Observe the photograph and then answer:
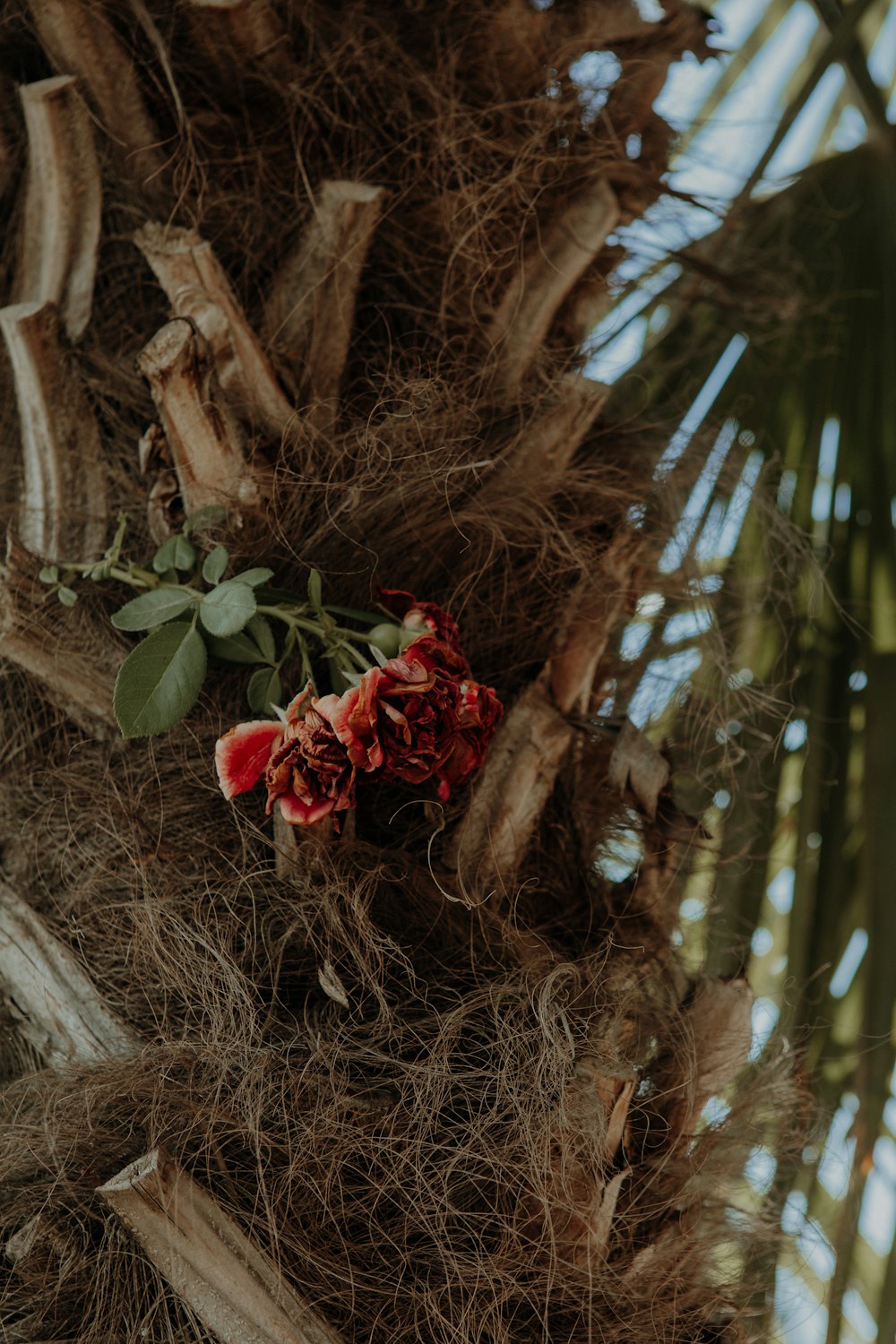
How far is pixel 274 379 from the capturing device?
1050 millimetres

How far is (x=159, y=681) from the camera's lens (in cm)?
88

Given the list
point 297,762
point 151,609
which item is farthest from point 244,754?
point 151,609

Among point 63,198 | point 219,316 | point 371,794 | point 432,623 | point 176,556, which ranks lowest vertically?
point 371,794

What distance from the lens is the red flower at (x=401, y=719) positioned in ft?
2.68

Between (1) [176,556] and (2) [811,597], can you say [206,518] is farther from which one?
(2) [811,597]

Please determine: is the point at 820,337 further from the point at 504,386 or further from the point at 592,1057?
the point at 592,1057

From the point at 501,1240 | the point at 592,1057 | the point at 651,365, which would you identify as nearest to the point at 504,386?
the point at 651,365

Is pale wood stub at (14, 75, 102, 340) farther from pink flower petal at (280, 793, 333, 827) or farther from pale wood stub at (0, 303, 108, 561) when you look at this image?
pink flower petal at (280, 793, 333, 827)

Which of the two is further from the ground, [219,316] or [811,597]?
[219,316]

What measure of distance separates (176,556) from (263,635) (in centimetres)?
11

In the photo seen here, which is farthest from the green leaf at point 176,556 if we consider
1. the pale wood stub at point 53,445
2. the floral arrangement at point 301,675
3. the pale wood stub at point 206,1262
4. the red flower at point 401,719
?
the pale wood stub at point 206,1262

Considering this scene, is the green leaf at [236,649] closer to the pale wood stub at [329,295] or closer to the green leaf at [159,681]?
the green leaf at [159,681]

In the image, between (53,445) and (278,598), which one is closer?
(278,598)

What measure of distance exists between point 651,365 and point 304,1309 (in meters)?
1.04
